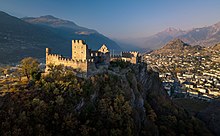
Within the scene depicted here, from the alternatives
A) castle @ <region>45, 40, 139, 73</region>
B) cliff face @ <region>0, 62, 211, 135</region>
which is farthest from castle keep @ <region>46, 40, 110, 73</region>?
cliff face @ <region>0, 62, 211, 135</region>

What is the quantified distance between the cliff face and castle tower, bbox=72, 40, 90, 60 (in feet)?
16.0

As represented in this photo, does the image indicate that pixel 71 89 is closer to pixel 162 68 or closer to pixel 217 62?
pixel 162 68

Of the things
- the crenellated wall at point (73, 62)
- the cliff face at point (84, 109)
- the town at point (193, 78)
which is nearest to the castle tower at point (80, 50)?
the crenellated wall at point (73, 62)

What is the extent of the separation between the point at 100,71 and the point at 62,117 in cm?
1477

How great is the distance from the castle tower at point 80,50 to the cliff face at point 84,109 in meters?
4.88

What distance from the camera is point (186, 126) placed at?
2063 inches

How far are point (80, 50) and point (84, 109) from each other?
43.8 ft

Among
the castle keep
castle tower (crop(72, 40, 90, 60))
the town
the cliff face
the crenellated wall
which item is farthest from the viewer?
the town

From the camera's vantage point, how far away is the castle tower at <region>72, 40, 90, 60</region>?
41.5 meters

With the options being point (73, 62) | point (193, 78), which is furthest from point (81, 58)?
point (193, 78)

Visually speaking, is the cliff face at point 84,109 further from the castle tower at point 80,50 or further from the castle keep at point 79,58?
the castle tower at point 80,50

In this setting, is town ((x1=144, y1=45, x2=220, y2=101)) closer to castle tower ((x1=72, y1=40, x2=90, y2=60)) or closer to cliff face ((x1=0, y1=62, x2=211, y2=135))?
cliff face ((x1=0, y1=62, x2=211, y2=135))

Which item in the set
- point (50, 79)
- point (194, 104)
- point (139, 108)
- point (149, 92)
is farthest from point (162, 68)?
point (50, 79)

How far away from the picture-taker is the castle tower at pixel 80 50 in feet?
136
